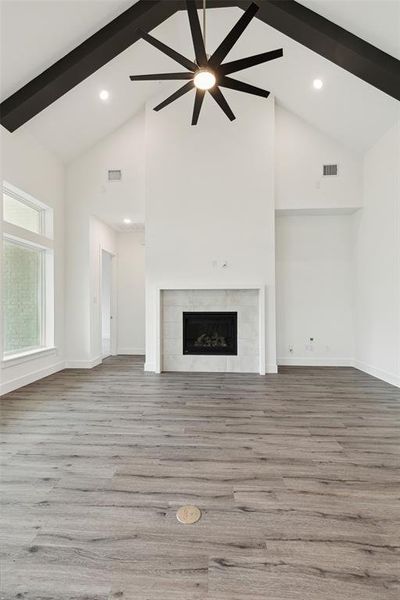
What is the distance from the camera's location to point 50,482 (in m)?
2.07

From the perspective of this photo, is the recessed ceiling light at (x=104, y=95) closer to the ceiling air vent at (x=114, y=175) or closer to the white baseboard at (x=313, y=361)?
the ceiling air vent at (x=114, y=175)

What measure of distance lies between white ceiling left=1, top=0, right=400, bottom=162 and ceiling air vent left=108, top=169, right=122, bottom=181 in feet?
2.02

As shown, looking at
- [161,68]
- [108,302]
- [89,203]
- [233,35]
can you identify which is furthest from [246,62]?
[108,302]

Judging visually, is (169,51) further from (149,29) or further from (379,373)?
(379,373)

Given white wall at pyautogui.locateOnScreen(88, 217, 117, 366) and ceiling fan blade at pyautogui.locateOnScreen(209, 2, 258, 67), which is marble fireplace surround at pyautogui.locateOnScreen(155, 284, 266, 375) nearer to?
white wall at pyautogui.locateOnScreen(88, 217, 117, 366)

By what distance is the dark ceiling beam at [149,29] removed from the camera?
368 centimetres

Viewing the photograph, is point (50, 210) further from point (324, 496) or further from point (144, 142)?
point (324, 496)

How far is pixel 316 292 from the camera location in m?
5.94

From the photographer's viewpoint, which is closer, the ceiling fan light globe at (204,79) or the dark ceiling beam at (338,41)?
the ceiling fan light globe at (204,79)

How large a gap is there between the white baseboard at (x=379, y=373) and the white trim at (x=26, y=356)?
5.47 m

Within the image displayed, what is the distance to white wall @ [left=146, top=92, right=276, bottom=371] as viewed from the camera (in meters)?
5.38

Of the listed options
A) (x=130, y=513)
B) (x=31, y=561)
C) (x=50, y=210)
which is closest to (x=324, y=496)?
(x=130, y=513)

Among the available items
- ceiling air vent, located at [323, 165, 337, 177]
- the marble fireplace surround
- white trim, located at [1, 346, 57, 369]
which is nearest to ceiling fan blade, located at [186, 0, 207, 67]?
the marble fireplace surround

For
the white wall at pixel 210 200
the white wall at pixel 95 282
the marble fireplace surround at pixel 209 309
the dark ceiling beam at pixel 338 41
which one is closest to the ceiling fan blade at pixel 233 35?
the dark ceiling beam at pixel 338 41
